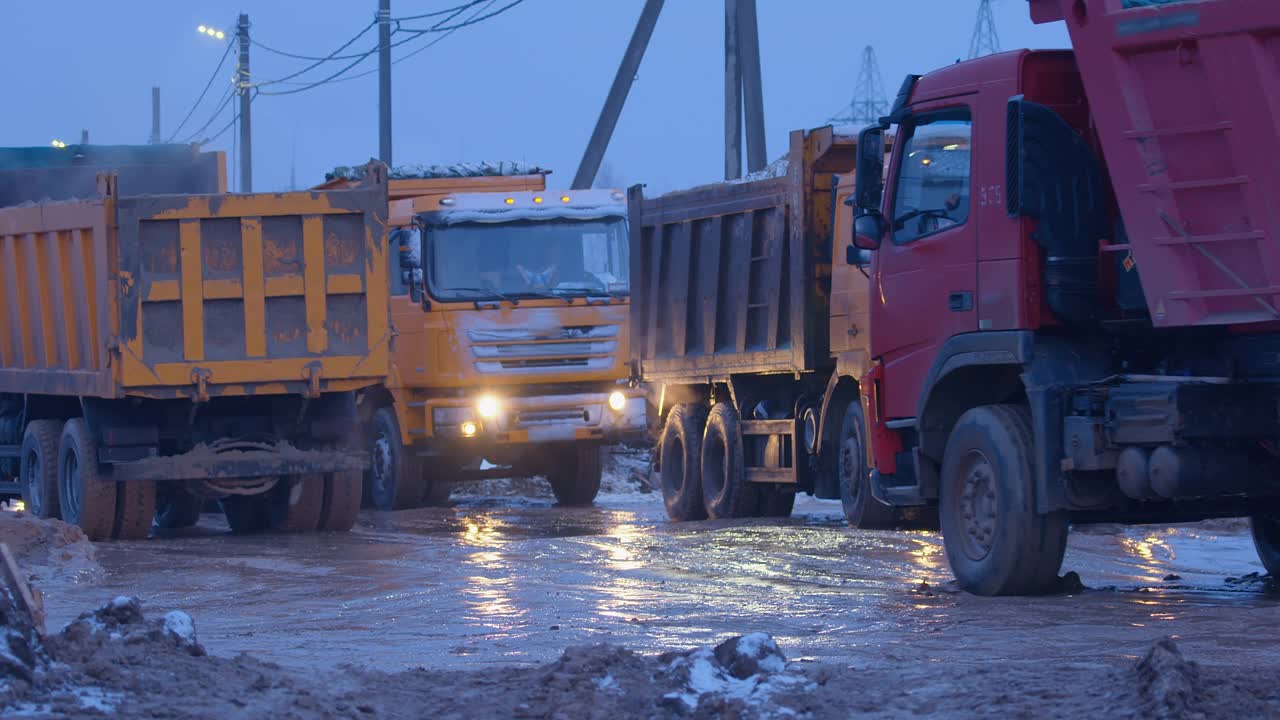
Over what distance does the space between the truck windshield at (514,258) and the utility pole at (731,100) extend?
6129mm

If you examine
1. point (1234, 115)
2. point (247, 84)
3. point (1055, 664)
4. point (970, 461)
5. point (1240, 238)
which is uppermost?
point (247, 84)

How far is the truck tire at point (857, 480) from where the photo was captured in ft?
48.8

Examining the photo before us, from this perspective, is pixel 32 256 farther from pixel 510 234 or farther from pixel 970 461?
pixel 970 461

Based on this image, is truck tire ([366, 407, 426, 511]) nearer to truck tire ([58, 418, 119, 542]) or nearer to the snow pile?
truck tire ([58, 418, 119, 542])

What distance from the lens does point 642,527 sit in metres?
16.9

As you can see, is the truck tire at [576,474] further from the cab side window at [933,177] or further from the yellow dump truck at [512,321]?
the cab side window at [933,177]

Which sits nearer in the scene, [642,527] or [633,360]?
[642,527]

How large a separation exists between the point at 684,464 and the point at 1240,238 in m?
10.3

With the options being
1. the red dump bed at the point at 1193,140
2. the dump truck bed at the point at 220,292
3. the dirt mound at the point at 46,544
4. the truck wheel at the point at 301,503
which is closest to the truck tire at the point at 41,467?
the dump truck bed at the point at 220,292

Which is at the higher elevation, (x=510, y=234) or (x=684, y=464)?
(x=510, y=234)

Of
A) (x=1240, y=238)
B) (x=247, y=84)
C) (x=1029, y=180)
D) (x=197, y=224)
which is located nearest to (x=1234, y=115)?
(x=1240, y=238)

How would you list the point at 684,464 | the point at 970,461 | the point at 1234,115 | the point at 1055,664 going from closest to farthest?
the point at 1055,664 < the point at 1234,115 < the point at 970,461 < the point at 684,464

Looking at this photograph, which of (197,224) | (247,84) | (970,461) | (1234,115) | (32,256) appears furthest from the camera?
(247,84)

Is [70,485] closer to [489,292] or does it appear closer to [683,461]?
[489,292]
